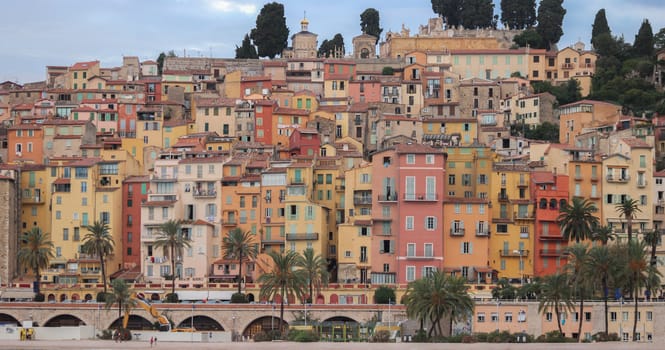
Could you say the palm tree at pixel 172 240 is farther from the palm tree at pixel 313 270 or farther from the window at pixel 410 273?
the window at pixel 410 273

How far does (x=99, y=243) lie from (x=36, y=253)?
4469 mm

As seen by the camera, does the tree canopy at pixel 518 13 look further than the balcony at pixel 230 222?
Yes

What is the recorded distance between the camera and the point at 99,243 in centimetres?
9669

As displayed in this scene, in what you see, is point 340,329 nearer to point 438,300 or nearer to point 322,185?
point 438,300

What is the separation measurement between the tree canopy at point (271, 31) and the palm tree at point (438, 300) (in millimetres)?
66282

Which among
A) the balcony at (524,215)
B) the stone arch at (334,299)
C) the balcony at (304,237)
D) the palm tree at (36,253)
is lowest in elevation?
the stone arch at (334,299)

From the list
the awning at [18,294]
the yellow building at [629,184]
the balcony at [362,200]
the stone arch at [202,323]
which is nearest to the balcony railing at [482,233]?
the balcony at [362,200]

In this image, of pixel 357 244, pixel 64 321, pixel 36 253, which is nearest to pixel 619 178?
pixel 357 244

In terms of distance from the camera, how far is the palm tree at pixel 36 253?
3816 inches

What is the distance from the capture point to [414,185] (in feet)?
318

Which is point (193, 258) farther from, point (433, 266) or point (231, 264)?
point (433, 266)

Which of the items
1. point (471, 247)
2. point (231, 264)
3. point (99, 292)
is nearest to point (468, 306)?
point (471, 247)

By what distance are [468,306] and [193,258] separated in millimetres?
23400

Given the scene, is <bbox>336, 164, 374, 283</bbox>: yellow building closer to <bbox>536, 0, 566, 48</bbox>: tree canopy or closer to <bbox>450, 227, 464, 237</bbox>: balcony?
<bbox>450, 227, 464, 237</bbox>: balcony
